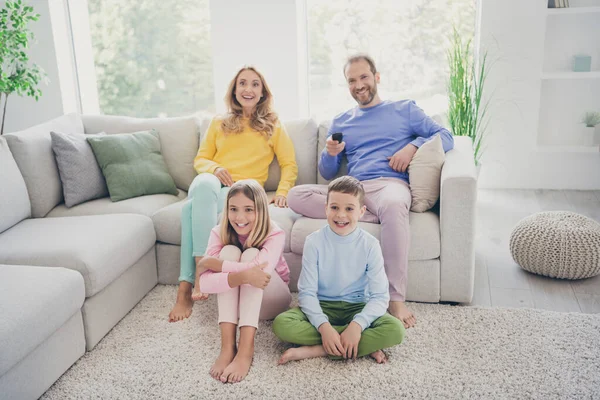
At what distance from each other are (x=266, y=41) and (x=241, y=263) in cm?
253

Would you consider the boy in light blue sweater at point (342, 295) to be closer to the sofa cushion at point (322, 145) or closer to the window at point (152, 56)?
the sofa cushion at point (322, 145)

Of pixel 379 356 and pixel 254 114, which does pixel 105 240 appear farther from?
pixel 379 356

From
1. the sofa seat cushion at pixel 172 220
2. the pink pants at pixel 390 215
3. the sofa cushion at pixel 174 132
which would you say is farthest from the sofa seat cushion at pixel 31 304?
the sofa cushion at pixel 174 132

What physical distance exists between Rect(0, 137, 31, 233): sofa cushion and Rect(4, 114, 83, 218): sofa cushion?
0.04 meters

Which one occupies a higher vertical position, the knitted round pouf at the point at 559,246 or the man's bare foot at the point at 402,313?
the knitted round pouf at the point at 559,246

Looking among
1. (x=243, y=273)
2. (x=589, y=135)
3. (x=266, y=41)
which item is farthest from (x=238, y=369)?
(x=589, y=135)

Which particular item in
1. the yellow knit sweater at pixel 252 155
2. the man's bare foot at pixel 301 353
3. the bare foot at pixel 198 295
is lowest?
the man's bare foot at pixel 301 353

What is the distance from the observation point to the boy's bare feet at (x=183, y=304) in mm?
2627

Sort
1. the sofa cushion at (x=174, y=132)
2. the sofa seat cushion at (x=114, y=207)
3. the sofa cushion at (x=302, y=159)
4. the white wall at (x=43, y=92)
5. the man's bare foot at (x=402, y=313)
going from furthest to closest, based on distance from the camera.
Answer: the white wall at (x=43, y=92) < the sofa cushion at (x=174, y=132) < the sofa cushion at (x=302, y=159) < the sofa seat cushion at (x=114, y=207) < the man's bare foot at (x=402, y=313)

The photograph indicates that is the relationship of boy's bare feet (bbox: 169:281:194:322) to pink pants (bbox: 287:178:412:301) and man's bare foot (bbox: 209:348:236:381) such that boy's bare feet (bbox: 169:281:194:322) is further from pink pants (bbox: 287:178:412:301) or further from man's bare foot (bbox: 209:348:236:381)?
pink pants (bbox: 287:178:412:301)

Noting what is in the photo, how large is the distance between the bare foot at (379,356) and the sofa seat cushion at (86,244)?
1092 mm

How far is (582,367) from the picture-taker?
2139 millimetres

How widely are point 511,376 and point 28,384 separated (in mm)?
1620

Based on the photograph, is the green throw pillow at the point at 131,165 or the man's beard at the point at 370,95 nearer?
the man's beard at the point at 370,95
